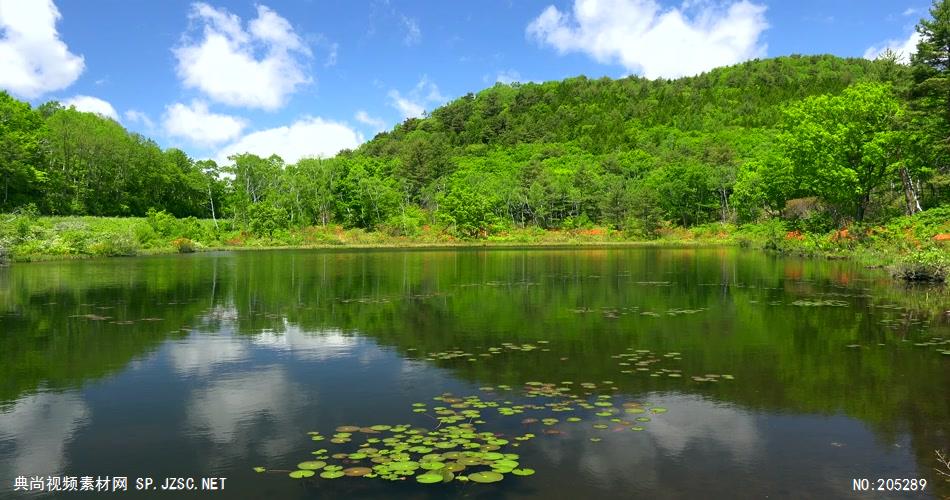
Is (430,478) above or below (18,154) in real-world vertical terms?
below

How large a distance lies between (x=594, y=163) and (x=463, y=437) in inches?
4207

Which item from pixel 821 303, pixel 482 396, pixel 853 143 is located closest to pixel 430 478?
pixel 482 396

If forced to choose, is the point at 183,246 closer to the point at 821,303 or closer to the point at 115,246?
the point at 115,246

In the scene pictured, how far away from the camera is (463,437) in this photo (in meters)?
7.63

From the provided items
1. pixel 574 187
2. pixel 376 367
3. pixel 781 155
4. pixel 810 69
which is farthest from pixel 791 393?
pixel 810 69

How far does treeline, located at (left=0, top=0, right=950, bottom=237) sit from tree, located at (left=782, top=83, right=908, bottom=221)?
12 cm

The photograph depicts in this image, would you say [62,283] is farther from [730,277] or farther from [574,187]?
[574,187]

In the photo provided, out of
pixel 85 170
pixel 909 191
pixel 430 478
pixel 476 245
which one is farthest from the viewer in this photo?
pixel 85 170

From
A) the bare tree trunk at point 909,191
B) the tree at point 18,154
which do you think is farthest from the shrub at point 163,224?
the bare tree trunk at point 909,191

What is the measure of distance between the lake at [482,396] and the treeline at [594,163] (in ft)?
75.1

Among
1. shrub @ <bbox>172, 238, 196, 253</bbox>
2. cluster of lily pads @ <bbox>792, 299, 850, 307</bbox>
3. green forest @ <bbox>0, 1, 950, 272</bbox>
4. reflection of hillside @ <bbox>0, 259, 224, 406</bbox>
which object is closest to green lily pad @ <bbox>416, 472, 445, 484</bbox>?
reflection of hillside @ <bbox>0, 259, 224, 406</bbox>

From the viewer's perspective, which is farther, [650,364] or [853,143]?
[853,143]

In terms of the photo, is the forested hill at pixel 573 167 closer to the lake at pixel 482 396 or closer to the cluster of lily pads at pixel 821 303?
the cluster of lily pads at pixel 821 303

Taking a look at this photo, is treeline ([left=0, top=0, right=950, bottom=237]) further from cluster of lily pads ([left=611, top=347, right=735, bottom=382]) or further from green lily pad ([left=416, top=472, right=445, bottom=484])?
green lily pad ([left=416, top=472, right=445, bottom=484])
